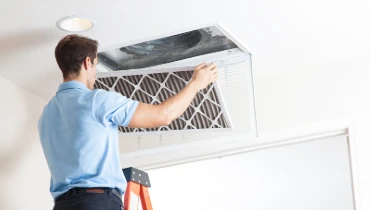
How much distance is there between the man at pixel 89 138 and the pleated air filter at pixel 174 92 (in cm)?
23

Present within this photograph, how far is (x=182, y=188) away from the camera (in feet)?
13.6

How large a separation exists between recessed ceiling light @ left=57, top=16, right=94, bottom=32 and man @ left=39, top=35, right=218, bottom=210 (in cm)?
38

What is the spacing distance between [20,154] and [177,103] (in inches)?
40.8

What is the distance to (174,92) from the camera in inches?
78.9

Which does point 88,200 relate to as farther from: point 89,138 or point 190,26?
point 190,26

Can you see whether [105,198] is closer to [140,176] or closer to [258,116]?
[140,176]

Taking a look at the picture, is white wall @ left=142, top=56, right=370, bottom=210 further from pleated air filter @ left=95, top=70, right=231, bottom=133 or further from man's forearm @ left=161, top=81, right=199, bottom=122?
man's forearm @ left=161, top=81, right=199, bottom=122

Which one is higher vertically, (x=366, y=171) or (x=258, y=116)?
(x=258, y=116)

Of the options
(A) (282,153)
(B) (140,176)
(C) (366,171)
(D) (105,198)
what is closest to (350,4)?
(C) (366,171)

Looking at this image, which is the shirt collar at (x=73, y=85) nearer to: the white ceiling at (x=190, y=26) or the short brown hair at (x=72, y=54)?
the short brown hair at (x=72, y=54)

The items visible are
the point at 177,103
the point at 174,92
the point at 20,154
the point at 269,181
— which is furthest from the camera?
the point at 269,181

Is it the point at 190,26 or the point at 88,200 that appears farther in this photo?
the point at 190,26

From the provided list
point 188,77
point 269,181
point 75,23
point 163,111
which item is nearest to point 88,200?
point 163,111

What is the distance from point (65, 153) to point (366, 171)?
50.6 inches
